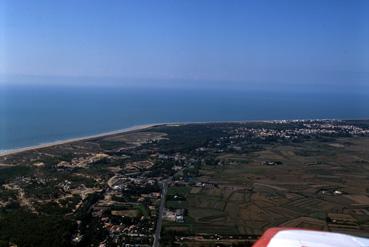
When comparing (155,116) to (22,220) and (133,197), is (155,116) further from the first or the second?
(22,220)

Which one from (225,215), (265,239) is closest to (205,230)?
(225,215)

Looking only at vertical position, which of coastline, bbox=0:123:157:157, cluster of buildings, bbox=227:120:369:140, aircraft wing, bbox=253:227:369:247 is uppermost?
aircraft wing, bbox=253:227:369:247

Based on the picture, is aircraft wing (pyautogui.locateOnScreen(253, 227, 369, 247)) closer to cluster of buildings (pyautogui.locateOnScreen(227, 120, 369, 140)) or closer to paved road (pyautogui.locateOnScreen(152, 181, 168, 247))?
paved road (pyautogui.locateOnScreen(152, 181, 168, 247))

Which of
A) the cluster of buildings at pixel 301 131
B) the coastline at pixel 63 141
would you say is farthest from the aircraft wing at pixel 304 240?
the cluster of buildings at pixel 301 131

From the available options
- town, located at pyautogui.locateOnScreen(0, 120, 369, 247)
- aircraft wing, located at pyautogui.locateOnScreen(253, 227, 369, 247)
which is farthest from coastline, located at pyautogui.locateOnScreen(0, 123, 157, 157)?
aircraft wing, located at pyautogui.locateOnScreen(253, 227, 369, 247)

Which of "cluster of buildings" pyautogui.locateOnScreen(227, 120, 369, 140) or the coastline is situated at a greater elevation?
"cluster of buildings" pyautogui.locateOnScreen(227, 120, 369, 140)

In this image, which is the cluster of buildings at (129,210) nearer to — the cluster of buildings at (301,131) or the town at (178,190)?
the town at (178,190)

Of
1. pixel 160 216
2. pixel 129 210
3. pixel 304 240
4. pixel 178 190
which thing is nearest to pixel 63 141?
pixel 178 190

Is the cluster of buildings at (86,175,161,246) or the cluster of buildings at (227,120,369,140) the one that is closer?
the cluster of buildings at (86,175,161,246)
